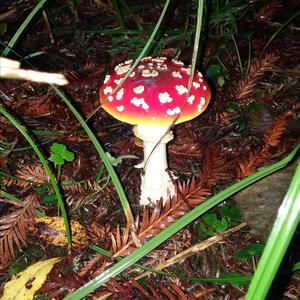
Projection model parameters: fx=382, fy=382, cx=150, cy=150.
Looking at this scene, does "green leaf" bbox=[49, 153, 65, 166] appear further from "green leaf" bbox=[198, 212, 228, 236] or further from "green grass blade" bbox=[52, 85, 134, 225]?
"green leaf" bbox=[198, 212, 228, 236]

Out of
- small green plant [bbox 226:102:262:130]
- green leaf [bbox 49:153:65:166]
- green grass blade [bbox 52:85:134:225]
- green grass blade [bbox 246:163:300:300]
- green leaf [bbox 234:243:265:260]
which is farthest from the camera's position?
small green plant [bbox 226:102:262:130]

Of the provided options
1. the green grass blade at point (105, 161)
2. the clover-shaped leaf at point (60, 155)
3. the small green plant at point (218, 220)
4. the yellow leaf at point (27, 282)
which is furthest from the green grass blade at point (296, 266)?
the clover-shaped leaf at point (60, 155)

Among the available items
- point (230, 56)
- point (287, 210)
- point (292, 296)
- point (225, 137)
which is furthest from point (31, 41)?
point (287, 210)

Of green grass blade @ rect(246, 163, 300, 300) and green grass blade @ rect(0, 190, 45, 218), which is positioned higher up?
green grass blade @ rect(246, 163, 300, 300)

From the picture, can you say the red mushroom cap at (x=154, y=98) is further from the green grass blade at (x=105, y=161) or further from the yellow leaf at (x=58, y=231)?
the yellow leaf at (x=58, y=231)

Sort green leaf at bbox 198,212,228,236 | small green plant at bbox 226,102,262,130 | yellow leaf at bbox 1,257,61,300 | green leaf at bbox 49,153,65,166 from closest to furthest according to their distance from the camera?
1. yellow leaf at bbox 1,257,61,300
2. green leaf at bbox 198,212,228,236
3. green leaf at bbox 49,153,65,166
4. small green plant at bbox 226,102,262,130

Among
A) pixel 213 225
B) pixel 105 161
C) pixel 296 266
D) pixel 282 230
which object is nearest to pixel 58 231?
pixel 105 161

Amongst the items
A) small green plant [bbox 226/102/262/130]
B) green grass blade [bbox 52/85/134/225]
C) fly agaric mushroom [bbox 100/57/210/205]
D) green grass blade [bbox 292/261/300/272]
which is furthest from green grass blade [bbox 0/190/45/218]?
small green plant [bbox 226/102/262/130]
